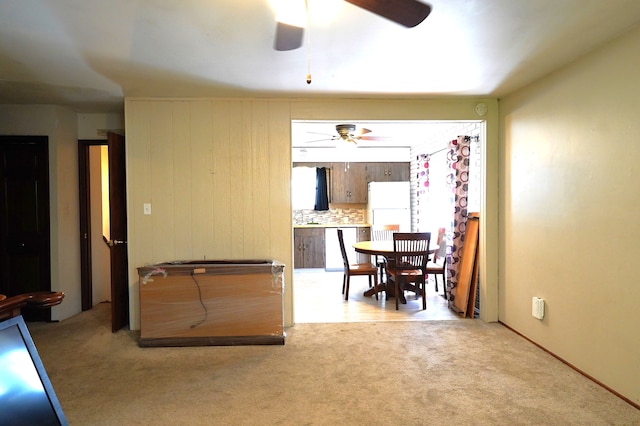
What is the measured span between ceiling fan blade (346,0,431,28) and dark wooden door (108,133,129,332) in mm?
2897

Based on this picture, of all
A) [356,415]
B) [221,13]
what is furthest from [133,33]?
[356,415]

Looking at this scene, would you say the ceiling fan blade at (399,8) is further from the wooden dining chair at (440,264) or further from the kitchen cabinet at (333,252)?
the kitchen cabinet at (333,252)

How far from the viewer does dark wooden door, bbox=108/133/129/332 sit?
10.7ft

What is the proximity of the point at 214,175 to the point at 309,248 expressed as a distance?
3409 mm

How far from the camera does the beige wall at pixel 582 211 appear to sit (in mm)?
2102

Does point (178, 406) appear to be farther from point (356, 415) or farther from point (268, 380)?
point (356, 415)

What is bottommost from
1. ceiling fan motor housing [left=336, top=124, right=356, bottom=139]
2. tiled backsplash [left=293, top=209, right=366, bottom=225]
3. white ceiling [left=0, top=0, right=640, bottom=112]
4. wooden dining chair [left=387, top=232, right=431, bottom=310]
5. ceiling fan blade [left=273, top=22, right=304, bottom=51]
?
wooden dining chair [left=387, top=232, right=431, bottom=310]

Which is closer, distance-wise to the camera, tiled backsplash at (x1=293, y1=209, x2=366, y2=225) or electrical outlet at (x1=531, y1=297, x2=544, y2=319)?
electrical outlet at (x1=531, y1=297, x2=544, y2=319)

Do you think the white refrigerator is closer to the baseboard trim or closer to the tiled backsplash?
the tiled backsplash

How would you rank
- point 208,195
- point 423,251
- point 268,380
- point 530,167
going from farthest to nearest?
point 423,251 < point 208,195 < point 530,167 < point 268,380

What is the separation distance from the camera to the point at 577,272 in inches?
98.1

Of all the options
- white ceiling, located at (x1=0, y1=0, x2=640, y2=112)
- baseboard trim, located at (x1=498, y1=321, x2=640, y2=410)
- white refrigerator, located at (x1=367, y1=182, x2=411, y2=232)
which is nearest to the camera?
white ceiling, located at (x1=0, y1=0, x2=640, y2=112)

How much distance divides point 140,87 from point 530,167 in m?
3.50

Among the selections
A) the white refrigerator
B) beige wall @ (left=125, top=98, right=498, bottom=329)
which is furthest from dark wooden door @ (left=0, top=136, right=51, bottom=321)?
the white refrigerator
